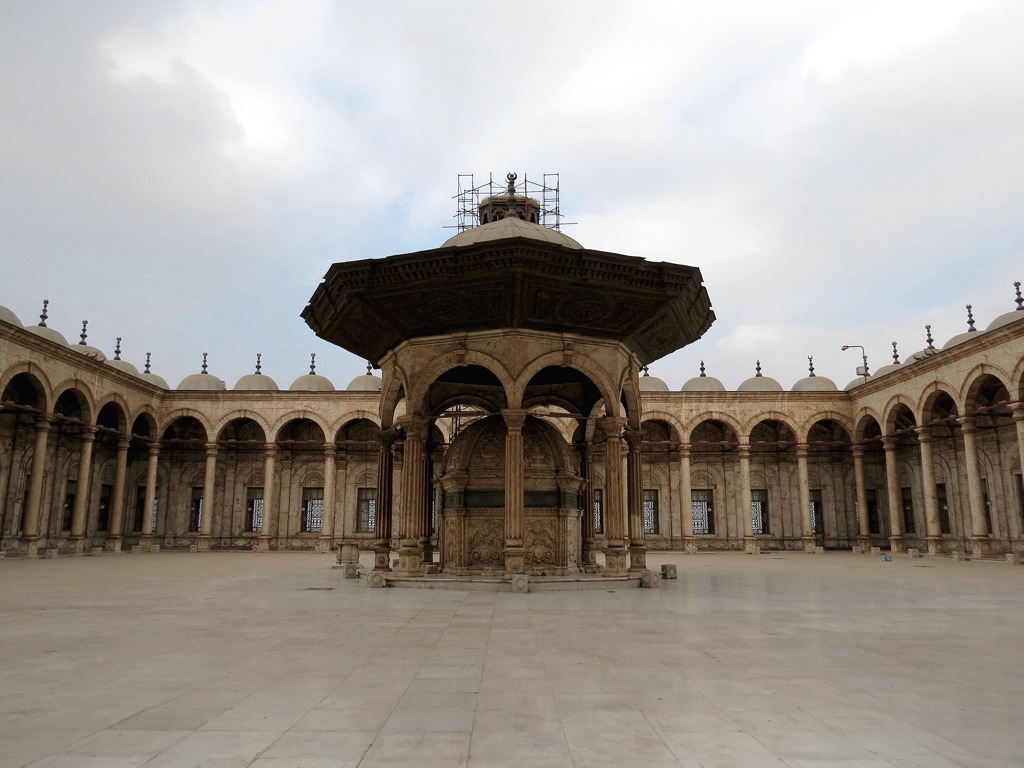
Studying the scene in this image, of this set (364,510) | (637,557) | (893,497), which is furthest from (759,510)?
(637,557)

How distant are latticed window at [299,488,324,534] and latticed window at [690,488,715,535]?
17921mm

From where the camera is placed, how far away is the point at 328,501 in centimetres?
3106

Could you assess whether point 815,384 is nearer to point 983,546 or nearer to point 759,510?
point 759,510

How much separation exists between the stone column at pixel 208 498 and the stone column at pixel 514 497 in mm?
23033

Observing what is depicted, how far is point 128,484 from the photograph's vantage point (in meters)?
32.2

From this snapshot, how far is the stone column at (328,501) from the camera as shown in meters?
31.0

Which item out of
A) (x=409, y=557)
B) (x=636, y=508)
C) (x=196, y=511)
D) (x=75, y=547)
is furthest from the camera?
(x=196, y=511)

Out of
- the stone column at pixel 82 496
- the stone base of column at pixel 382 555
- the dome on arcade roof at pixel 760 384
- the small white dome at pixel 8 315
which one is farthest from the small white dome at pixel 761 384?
the small white dome at pixel 8 315

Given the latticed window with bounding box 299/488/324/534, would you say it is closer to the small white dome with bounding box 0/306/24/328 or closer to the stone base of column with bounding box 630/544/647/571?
the small white dome with bounding box 0/306/24/328

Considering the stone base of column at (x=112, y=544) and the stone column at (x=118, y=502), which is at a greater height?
the stone column at (x=118, y=502)

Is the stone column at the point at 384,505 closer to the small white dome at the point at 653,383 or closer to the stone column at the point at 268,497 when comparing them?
the stone column at the point at 268,497

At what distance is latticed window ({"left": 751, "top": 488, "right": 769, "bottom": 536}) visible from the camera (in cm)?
3334

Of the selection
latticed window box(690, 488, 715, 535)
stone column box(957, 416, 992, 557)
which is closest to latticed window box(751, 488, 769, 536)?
latticed window box(690, 488, 715, 535)

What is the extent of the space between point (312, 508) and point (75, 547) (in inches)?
413
